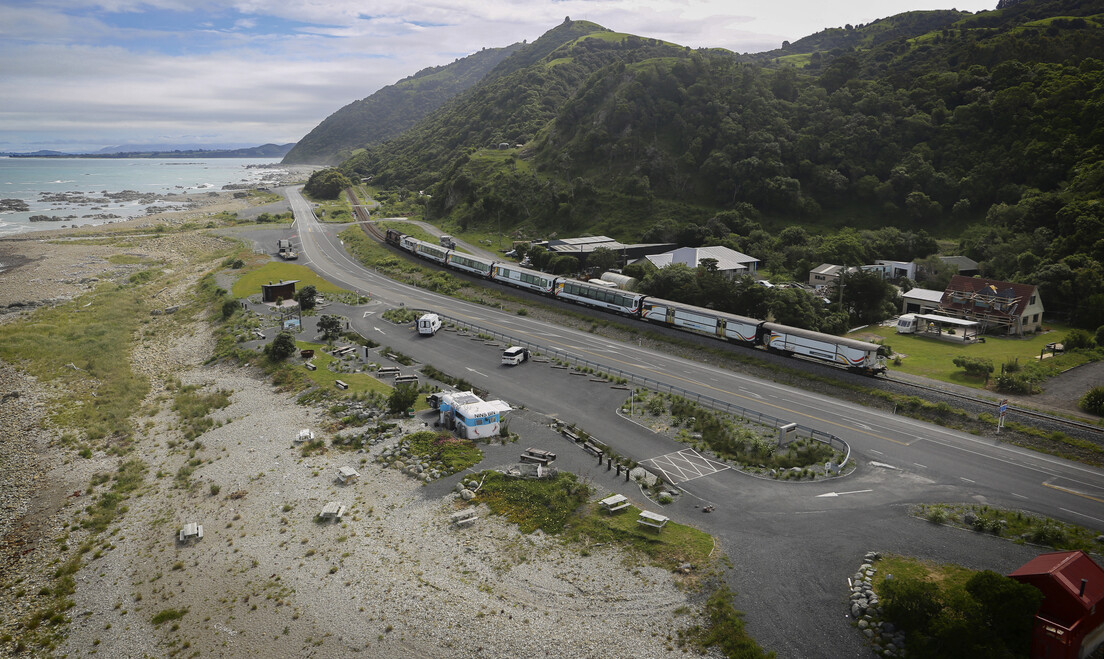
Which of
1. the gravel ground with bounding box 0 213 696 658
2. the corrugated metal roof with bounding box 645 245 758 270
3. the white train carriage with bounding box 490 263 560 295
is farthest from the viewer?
the corrugated metal roof with bounding box 645 245 758 270

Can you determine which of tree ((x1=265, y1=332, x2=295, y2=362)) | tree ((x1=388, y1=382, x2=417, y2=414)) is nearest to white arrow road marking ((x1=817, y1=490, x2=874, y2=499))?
tree ((x1=388, y1=382, x2=417, y2=414))

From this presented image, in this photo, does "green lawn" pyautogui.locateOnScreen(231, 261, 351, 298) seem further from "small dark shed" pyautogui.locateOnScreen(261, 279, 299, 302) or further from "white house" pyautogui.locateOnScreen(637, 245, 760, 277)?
"white house" pyautogui.locateOnScreen(637, 245, 760, 277)

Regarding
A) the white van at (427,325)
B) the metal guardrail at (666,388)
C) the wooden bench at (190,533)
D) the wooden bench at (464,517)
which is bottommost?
the wooden bench at (190,533)

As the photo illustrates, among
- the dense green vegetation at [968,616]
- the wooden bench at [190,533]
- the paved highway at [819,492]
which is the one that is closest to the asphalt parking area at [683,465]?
the paved highway at [819,492]

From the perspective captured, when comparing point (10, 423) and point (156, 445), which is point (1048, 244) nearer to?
point (156, 445)

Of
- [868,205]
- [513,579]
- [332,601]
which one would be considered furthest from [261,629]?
[868,205]

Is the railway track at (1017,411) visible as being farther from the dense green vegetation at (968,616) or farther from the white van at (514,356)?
the white van at (514,356)
